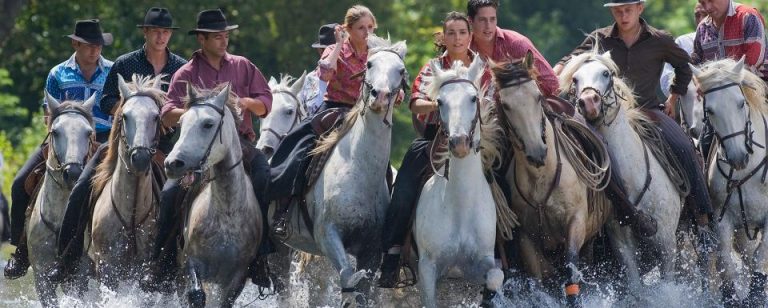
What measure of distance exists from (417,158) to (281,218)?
1.15m

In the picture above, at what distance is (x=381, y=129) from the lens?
1205 centimetres

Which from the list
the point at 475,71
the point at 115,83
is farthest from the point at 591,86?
the point at 115,83

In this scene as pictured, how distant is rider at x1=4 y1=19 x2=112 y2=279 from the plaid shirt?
4828 mm

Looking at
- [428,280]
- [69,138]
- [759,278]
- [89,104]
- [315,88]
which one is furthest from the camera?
[315,88]

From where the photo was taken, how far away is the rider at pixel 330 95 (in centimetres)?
1259

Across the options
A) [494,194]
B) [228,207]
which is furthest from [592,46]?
[228,207]

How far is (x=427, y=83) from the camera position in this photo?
12.1 metres

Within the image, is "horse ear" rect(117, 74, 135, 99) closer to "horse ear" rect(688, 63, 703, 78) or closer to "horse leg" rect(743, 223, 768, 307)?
"horse ear" rect(688, 63, 703, 78)

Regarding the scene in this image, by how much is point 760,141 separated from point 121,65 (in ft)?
16.1

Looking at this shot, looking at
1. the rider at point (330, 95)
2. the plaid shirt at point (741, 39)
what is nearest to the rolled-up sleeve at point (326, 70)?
the rider at point (330, 95)

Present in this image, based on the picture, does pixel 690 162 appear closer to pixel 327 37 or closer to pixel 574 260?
pixel 574 260

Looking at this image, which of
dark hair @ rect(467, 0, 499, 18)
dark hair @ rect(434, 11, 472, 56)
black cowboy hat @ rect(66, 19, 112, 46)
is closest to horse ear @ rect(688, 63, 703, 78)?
dark hair @ rect(467, 0, 499, 18)

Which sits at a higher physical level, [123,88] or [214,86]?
[123,88]

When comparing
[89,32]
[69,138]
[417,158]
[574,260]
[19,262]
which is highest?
[89,32]
